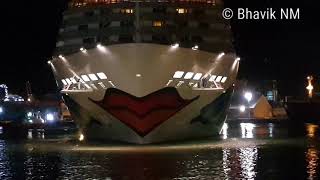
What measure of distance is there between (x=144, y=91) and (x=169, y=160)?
7324 mm

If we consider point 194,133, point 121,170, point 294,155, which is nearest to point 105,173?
point 121,170

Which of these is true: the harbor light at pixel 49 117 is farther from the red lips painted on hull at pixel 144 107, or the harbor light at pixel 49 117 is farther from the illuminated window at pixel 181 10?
the red lips painted on hull at pixel 144 107

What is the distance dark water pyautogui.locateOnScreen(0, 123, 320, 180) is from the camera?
903 inches

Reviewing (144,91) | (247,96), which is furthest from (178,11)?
(247,96)

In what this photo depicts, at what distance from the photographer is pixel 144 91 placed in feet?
112

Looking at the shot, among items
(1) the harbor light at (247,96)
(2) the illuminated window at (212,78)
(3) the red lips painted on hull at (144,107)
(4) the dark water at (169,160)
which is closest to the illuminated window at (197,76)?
(2) the illuminated window at (212,78)

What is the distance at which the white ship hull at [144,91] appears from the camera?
34.3m

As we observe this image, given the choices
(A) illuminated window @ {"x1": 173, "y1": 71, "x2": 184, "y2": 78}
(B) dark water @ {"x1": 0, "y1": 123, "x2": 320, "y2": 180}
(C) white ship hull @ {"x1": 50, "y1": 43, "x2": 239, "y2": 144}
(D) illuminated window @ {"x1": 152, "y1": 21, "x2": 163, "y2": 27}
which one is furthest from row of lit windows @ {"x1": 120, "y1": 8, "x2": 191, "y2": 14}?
(B) dark water @ {"x1": 0, "y1": 123, "x2": 320, "y2": 180}

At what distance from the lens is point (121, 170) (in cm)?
2420

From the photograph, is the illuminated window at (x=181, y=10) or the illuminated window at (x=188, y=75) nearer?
the illuminated window at (x=188, y=75)

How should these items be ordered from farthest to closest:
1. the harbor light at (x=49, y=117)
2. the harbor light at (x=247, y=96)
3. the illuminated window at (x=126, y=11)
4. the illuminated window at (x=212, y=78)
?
1. the harbor light at (x=247, y=96)
2. the harbor light at (x=49, y=117)
3. the illuminated window at (x=212, y=78)
4. the illuminated window at (x=126, y=11)

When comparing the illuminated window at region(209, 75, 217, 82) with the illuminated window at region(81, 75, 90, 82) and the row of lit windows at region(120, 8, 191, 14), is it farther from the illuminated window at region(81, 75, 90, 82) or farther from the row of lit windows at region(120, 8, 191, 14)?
the illuminated window at region(81, 75, 90, 82)

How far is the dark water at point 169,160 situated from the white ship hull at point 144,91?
1.22 meters

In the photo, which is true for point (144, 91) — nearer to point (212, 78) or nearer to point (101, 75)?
point (101, 75)
